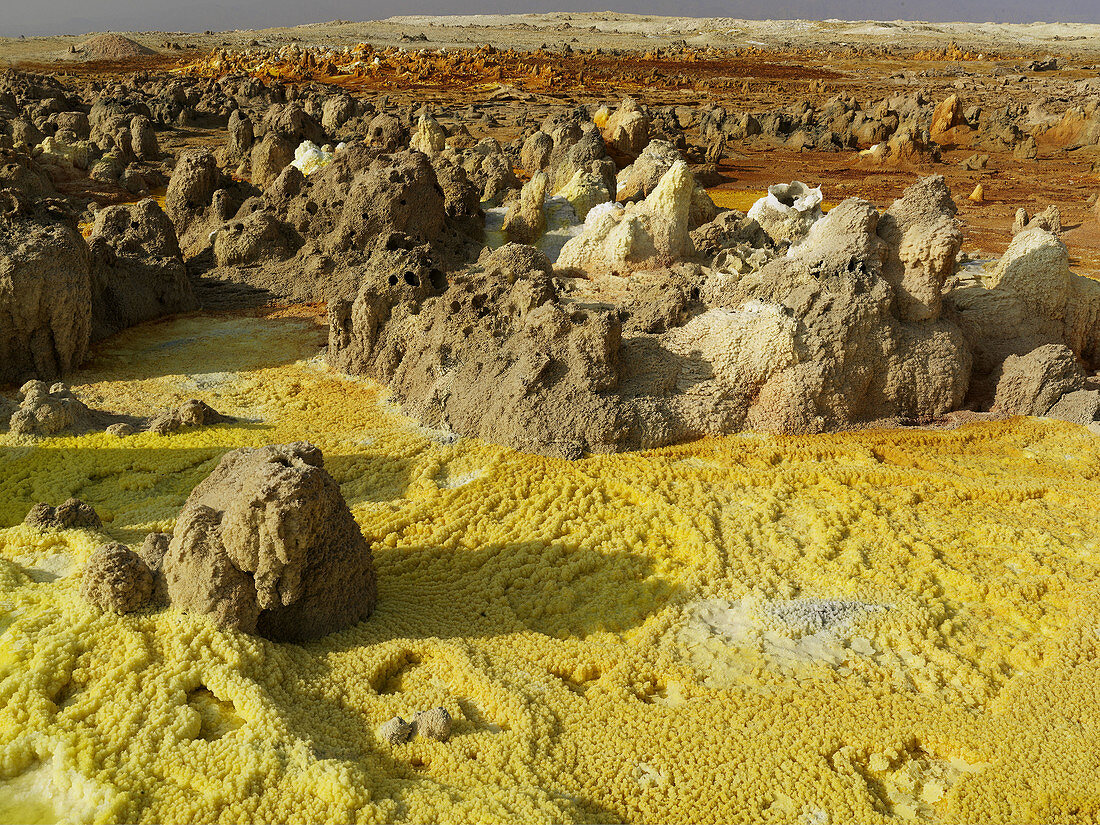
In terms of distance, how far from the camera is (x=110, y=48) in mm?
43250

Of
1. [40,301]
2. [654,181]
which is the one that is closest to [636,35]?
[654,181]

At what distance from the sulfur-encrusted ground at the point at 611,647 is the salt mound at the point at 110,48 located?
46.0 m

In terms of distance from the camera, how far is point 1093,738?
2.88m

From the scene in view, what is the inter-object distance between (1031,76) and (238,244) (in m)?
37.2

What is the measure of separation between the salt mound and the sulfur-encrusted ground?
46.0 metres

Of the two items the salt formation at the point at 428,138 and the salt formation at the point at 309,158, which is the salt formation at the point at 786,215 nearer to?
the salt formation at the point at 309,158

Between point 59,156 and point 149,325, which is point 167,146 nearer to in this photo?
point 59,156

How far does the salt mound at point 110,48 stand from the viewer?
4244 cm

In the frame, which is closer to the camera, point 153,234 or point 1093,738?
point 1093,738

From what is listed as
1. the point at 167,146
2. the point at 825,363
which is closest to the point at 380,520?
the point at 825,363

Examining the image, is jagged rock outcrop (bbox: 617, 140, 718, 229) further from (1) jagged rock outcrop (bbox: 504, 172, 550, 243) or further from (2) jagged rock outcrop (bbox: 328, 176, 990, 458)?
(2) jagged rock outcrop (bbox: 328, 176, 990, 458)

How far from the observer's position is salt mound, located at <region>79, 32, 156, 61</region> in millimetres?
42438

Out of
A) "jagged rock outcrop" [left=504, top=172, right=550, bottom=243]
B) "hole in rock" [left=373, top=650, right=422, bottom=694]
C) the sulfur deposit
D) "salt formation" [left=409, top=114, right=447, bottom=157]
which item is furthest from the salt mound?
"hole in rock" [left=373, top=650, right=422, bottom=694]

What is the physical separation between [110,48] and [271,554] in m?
49.4
